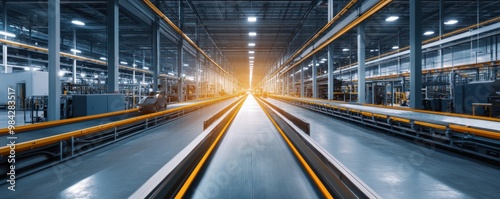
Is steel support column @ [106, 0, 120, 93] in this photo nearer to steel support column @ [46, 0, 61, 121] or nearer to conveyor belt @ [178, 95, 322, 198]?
steel support column @ [46, 0, 61, 121]

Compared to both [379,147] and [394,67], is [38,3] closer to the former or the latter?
[379,147]

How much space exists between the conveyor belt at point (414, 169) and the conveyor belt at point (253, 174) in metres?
1.06

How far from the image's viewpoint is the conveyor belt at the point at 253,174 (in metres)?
3.15

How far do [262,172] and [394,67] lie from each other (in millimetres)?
28940

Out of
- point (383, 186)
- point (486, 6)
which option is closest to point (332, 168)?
point (383, 186)

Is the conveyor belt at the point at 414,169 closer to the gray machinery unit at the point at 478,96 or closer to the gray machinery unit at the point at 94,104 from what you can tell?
the gray machinery unit at the point at 478,96

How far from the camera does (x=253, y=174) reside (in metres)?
3.78

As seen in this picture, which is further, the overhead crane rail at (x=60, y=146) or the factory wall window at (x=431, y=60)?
the factory wall window at (x=431, y=60)

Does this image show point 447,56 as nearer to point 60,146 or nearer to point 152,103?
point 152,103

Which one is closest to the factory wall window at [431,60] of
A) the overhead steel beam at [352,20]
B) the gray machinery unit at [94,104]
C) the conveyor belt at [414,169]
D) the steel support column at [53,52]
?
the overhead steel beam at [352,20]

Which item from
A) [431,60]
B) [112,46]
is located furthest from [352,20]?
[431,60]

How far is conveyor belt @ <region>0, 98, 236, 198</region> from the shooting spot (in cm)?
321

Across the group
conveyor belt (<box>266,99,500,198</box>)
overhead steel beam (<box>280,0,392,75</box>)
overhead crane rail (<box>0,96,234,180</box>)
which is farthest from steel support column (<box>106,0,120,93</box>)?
overhead steel beam (<box>280,0,392,75</box>)

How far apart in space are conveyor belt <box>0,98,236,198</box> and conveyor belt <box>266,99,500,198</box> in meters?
3.82
